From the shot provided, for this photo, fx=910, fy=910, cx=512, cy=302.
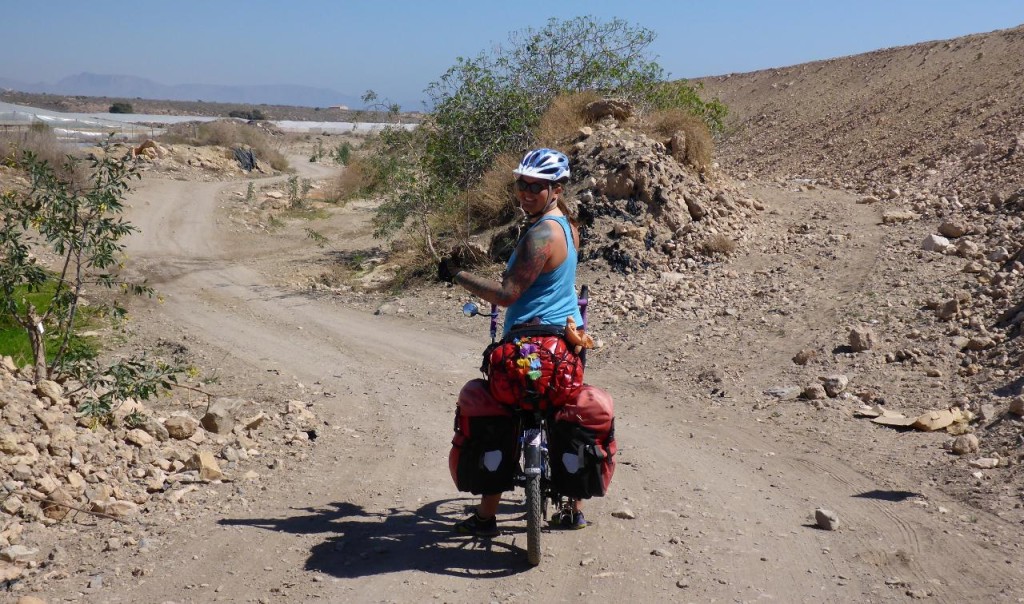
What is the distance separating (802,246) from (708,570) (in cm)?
1017

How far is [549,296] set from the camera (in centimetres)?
445

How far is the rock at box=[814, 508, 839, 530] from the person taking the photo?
5.10 m

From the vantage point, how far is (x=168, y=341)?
10578 mm

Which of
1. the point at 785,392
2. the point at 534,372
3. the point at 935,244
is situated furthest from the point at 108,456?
the point at 935,244

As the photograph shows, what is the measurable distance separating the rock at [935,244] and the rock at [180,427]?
9.61 metres

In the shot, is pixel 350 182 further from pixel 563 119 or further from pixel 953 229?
pixel 953 229

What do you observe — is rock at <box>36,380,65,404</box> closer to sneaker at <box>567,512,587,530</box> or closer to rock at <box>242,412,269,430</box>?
rock at <box>242,412,269,430</box>

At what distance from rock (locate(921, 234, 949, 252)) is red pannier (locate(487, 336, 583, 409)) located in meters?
9.10

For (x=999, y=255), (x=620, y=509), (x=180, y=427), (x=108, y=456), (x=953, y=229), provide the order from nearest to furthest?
(x=620, y=509), (x=108, y=456), (x=180, y=427), (x=999, y=255), (x=953, y=229)

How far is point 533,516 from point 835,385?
4.74 metres

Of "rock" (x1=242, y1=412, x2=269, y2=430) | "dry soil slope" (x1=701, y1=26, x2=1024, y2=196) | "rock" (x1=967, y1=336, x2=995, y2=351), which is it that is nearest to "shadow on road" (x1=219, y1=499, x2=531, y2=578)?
"rock" (x1=242, y1=412, x2=269, y2=430)

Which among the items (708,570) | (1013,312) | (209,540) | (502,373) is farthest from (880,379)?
(209,540)

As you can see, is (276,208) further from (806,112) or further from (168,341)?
(806,112)

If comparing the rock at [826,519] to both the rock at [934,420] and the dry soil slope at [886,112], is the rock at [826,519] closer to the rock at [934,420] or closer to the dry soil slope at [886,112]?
the rock at [934,420]
